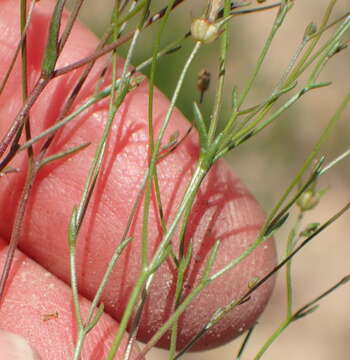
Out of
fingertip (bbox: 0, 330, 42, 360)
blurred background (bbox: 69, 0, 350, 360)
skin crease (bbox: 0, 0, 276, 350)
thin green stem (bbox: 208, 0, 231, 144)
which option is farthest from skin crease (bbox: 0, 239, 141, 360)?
blurred background (bbox: 69, 0, 350, 360)

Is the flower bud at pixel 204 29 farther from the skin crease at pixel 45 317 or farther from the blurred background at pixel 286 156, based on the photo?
the blurred background at pixel 286 156

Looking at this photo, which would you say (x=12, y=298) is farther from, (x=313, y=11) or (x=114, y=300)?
(x=313, y=11)

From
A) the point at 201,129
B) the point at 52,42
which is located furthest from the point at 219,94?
the point at 52,42

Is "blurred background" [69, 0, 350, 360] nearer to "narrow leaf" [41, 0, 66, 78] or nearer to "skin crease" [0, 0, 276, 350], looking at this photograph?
"skin crease" [0, 0, 276, 350]

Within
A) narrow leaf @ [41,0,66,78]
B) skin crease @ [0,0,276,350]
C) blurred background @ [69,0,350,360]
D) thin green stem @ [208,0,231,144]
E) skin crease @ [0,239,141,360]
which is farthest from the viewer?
blurred background @ [69,0,350,360]

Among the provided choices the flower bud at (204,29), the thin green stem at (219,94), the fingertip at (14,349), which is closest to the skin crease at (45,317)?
the fingertip at (14,349)

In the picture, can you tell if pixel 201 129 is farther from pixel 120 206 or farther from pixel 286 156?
pixel 286 156

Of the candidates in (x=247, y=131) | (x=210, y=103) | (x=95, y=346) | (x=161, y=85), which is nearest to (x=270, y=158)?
(x=210, y=103)
